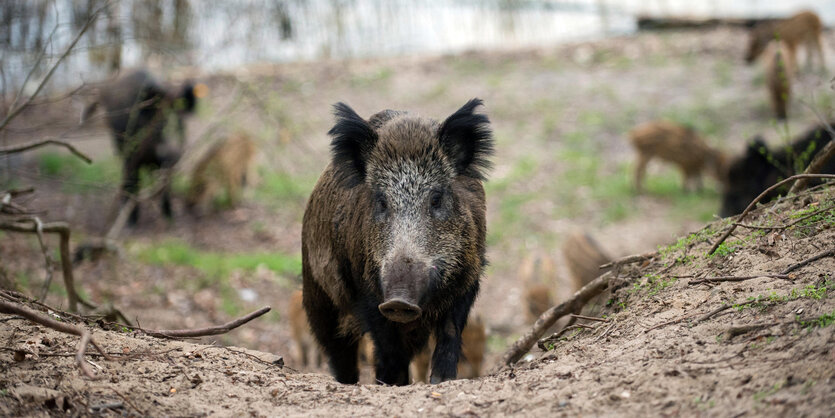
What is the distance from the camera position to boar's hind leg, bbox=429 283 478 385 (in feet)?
15.1

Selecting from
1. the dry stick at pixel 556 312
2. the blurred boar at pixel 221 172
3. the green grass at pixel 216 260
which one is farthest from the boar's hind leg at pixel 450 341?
the blurred boar at pixel 221 172

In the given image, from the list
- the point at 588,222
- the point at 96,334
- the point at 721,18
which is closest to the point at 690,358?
the point at 96,334

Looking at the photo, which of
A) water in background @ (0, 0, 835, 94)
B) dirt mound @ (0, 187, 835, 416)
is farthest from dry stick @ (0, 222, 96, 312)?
water in background @ (0, 0, 835, 94)

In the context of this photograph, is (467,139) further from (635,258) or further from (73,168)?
(73,168)

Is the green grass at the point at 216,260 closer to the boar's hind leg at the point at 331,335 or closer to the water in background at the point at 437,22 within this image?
the boar's hind leg at the point at 331,335

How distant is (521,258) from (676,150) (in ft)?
14.1

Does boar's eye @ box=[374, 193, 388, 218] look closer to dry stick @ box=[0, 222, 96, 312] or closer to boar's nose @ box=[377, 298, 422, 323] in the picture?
boar's nose @ box=[377, 298, 422, 323]

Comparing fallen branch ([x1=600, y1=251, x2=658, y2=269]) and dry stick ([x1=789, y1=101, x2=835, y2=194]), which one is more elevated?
dry stick ([x1=789, y1=101, x2=835, y2=194])

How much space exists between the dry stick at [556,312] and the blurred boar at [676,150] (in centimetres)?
994

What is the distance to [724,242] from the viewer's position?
4.43 metres

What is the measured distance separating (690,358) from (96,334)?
3.12 metres

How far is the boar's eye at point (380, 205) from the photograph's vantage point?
4598mm

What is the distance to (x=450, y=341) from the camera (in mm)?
4742

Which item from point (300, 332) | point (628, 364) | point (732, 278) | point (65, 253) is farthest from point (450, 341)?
point (300, 332)
